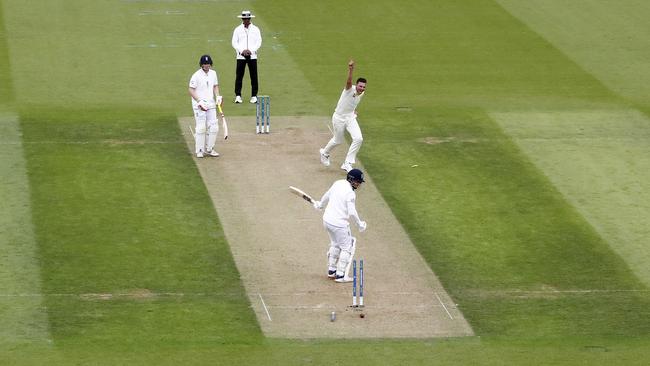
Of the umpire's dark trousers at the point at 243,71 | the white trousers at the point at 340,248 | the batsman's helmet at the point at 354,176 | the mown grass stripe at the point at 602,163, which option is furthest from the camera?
the umpire's dark trousers at the point at 243,71

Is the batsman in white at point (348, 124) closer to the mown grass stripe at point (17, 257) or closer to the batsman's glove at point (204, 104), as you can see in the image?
the batsman's glove at point (204, 104)

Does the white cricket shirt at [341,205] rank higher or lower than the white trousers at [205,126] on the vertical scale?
higher

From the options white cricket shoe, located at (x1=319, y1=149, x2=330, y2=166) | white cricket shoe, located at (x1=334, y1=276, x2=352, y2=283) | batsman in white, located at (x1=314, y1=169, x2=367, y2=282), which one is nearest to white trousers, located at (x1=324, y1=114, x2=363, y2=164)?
white cricket shoe, located at (x1=319, y1=149, x2=330, y2=166)

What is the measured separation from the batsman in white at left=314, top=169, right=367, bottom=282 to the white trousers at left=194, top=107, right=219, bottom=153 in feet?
21.3

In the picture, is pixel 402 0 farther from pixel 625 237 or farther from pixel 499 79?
pixel 625 237

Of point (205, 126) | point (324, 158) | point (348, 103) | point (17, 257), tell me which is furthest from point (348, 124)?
point (17, 257)

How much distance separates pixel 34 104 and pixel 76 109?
1.08 m

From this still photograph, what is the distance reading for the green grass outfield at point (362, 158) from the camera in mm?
23516

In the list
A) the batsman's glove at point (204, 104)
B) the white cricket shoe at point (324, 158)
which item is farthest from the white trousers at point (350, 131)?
the batsman's glove at point (204, 104)

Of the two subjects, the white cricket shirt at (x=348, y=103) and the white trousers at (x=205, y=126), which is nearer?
the white cricket shirt at (x=348, y=103)

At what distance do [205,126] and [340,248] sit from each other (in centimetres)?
707

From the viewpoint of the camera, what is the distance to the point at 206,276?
25625mm

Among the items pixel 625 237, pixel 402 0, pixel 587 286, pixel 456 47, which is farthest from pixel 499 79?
pixel 587 286

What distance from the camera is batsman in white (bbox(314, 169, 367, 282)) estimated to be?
2480 cm
